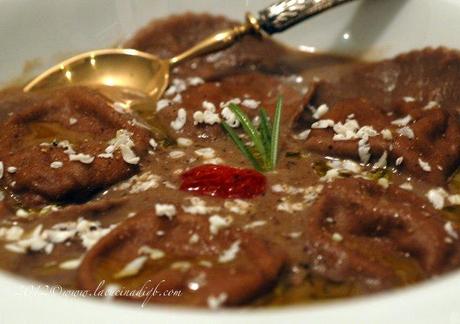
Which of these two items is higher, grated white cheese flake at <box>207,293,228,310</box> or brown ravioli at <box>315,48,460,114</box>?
grated white cheese flake at <box>207,293,228,310</box>

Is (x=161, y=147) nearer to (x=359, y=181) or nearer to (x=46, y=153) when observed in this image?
(x=46, y=153)

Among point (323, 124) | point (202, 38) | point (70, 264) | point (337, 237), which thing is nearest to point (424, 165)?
point (323, 124)

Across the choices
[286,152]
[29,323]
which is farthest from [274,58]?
[29,323]

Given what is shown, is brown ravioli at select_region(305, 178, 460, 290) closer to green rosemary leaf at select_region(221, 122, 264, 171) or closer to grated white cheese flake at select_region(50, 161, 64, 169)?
green rosemary leaf at select_region(221, 122, 264, 171)

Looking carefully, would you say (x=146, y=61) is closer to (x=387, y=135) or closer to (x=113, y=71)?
(x=113, y=71)

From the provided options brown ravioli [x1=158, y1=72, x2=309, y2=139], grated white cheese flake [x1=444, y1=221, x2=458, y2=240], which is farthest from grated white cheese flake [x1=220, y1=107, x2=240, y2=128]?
grated white cheese flake [x1=444, y1=221, x2=458, y2=240]

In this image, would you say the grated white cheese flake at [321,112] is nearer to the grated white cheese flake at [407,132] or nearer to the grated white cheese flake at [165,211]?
the grated white cheese flake at [407,132]
